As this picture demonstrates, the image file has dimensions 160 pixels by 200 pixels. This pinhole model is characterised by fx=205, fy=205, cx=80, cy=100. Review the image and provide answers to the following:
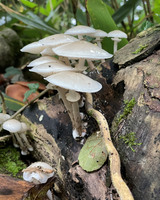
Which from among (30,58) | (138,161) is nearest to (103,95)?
(138,161)

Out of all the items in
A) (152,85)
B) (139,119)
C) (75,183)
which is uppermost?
(152,85)

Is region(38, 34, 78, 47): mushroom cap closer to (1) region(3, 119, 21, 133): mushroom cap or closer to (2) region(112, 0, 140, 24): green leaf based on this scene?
(1) region(3, 119, 21, 133): mushroom cap

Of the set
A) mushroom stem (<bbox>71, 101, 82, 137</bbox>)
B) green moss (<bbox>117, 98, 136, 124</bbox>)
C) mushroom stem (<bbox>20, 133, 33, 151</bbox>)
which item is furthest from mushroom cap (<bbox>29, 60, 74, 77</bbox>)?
mushroom stem (<bbox>20, 133, 33, 151</bbox>)

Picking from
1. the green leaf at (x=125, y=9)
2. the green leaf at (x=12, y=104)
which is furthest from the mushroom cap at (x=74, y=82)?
the green leaf at (x=125, y=9)

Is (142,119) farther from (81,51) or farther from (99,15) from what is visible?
(99,15)

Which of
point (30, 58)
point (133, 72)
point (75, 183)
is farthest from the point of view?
point (30, 58)

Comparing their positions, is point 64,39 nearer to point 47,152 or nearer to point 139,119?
point 139,119

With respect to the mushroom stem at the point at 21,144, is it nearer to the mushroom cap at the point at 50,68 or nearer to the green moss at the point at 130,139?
the mushroom cap at the point at 50,68
